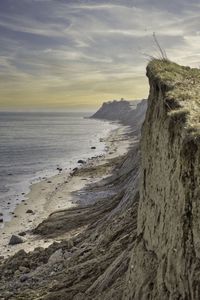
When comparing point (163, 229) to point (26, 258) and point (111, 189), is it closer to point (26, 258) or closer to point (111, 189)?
point (26, 258)

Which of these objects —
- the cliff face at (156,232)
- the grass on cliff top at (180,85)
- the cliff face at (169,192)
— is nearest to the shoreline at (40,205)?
the cliff face at (156,232)

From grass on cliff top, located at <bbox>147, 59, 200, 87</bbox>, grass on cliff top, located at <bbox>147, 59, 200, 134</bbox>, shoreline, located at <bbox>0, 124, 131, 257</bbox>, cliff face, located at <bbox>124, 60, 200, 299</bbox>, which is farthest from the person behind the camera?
shoreline, located at <bbox>0, 124, 131, 257</bbox>

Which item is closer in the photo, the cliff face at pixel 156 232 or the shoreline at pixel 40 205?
the cliff face at pixel 156 232

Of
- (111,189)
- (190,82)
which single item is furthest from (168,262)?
(111,189)

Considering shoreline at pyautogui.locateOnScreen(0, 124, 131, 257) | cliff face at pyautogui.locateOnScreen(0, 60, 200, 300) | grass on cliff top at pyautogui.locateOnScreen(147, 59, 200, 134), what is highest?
grass on cliff top at pyautogui.locateOnScreen(147, 59, 200, 134)

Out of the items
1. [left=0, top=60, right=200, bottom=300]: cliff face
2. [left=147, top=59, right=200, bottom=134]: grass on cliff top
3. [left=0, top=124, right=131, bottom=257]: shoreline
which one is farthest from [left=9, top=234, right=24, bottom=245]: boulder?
[left=147, top=59, right=200, bottom=134]: grass on cliff top

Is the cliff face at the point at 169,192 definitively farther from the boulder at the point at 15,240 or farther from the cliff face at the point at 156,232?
the boulder at the point at 15,240

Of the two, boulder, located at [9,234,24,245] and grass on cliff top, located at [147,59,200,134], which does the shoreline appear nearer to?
boulder, located at [9,234,24,245]

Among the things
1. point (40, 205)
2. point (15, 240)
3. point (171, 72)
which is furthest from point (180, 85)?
point (40, 205)

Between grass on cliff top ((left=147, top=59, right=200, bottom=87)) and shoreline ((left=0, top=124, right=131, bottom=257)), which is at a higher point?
grass on cliff top ((left=147, top=59, right=200, bottom=87))
